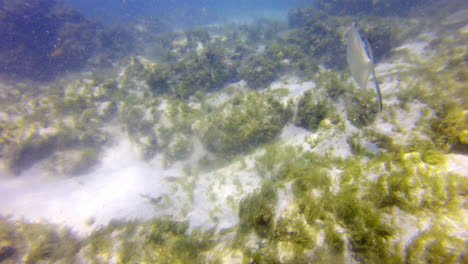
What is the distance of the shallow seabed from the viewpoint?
196cm

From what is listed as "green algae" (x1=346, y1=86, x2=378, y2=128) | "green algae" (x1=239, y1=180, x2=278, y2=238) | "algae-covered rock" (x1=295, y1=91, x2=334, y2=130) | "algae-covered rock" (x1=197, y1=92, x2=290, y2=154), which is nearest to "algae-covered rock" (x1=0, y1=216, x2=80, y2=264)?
"green algae" (x1=239, y1=180, x2=278, y2=238)

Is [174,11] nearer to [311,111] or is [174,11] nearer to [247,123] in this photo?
[247,123]

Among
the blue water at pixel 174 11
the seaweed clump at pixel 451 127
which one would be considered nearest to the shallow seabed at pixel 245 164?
the seaweed clump at pixel 451 127

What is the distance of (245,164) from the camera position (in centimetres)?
452

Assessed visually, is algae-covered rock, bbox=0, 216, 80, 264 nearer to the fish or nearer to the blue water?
the fish

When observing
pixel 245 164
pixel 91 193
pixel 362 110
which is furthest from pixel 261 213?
pixel 91 193

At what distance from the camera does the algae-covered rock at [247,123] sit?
175 inches

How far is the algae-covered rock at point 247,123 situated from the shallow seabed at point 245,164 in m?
0.04

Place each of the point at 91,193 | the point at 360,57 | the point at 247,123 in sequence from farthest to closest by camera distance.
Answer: the point at 91,193 → the point at 247,123 → the point at 360,57

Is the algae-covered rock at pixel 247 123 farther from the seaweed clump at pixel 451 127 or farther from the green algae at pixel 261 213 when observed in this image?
the seaweed clump at pixel 451 127

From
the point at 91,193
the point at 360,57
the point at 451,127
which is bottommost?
the point at 451,127

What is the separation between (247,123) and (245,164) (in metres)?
1.07

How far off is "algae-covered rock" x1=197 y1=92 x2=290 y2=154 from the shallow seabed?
4 cm

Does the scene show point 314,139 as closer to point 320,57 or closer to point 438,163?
point 438,163
